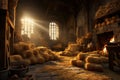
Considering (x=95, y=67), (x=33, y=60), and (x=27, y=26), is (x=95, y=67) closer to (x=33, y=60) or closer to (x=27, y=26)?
(x=33, y=60)

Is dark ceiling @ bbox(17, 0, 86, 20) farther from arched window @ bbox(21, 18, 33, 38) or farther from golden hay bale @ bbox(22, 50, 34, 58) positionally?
golden hay bale @ bbox(22, 50, 34, 58)

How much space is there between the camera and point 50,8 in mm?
19188

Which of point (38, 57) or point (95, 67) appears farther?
point (38, 57)

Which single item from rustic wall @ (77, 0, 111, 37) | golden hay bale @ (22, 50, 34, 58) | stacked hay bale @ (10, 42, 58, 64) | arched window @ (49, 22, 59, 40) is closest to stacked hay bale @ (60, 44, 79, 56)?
rustic wall @ (77, 0, 111, 37)

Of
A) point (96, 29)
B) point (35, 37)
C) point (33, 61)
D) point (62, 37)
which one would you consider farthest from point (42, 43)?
point (33, 61)

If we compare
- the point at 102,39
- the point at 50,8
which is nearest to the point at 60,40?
the point at 50,8

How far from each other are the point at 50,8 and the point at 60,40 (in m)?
A: 4.88

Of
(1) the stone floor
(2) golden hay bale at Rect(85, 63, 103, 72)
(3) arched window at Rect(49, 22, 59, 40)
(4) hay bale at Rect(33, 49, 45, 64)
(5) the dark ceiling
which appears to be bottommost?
(1) the stone floor

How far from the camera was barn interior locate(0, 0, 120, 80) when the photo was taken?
4739mm

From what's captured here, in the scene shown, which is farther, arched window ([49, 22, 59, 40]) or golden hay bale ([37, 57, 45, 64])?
arched window ([49, 22, 59, 40])

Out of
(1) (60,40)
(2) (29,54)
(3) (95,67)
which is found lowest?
(3) (95,67)

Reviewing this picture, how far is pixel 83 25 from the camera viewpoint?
1535 cm

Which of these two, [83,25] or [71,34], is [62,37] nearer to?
[71,34]

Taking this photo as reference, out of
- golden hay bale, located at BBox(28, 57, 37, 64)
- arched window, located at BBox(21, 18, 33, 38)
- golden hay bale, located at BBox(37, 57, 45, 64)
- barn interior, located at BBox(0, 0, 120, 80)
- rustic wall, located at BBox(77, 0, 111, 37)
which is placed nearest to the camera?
barn interior, located at BBox(0, 0, 120, 80)
